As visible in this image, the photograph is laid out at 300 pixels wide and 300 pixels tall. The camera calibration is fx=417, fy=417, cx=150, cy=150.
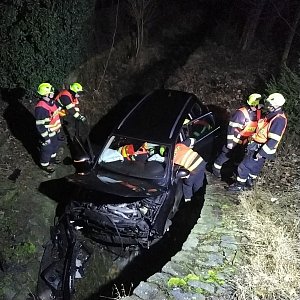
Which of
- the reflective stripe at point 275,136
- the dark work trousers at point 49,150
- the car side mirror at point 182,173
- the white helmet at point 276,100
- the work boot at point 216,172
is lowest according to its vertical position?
the dark work trousers at point 49,150

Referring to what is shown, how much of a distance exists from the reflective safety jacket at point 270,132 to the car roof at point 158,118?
1396mm

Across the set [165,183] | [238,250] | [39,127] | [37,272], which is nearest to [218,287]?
[238,250]

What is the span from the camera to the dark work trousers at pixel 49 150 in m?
8.16

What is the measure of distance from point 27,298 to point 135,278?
1820 millimetres

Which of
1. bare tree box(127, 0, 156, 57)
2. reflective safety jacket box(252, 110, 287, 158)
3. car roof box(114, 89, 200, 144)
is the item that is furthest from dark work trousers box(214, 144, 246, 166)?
bare tree box(127, 0, 156, 57)

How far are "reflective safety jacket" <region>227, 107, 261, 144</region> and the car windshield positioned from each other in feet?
4.31

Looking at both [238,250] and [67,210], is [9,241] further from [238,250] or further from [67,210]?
[238,250]

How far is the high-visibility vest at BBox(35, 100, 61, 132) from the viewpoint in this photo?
7.70 meters

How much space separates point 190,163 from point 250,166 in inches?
40.4

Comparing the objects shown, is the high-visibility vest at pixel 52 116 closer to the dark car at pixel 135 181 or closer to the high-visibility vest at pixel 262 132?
the dark car at pixel 135 181

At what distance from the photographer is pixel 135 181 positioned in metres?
6.62

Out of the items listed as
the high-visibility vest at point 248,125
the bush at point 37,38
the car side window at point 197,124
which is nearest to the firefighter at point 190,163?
the car side window at point 197,124

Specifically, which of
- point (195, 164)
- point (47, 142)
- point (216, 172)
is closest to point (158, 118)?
point (195, 164)

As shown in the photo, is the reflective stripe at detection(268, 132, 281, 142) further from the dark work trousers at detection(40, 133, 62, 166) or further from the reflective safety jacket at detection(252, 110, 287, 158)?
the dark work trousers at detection(40, 133, 62, 166)
